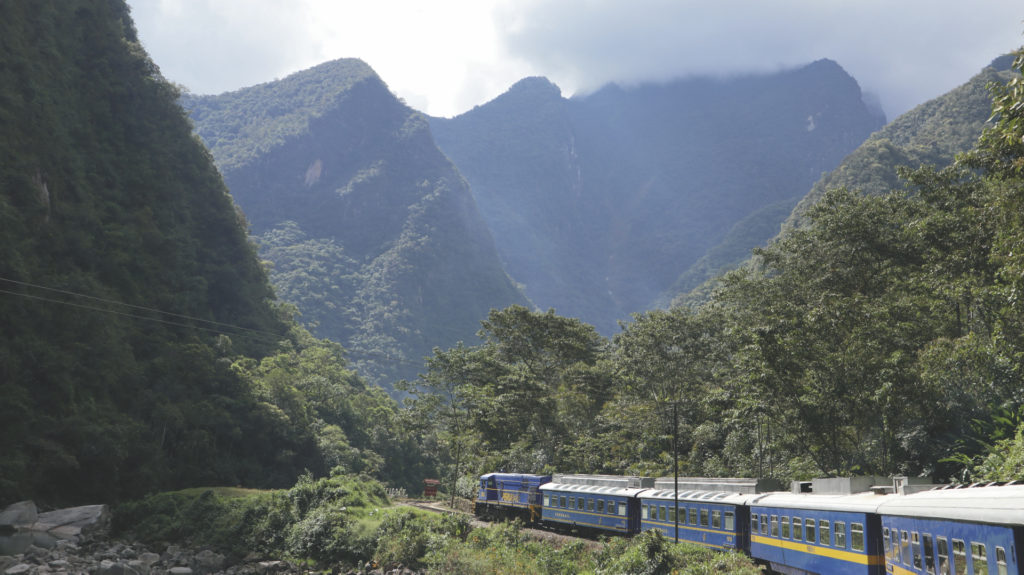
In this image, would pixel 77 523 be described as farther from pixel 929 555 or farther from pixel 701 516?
pixel 929 555

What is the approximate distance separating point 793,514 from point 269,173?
201 metres

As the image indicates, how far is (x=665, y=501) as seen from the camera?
79.8ft

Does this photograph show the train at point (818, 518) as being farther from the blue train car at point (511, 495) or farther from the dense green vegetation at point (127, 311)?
the dense green vegetation at point (127, 311)

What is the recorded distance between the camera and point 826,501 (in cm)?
1585

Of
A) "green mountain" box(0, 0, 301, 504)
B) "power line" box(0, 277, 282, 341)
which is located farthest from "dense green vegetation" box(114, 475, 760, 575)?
"power line" box(0, 277, 282, 341)

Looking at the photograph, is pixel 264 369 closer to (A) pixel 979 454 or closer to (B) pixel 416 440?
(B) pixel 416 440

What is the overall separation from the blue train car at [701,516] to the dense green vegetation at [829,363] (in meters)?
4.32

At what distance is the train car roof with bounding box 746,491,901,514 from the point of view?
545 inches

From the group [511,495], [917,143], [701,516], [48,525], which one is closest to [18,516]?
[48,525]

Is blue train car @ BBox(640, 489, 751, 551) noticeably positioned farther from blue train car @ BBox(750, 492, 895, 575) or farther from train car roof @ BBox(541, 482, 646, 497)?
train car roof @ BBox(541, 482, 646, 497)

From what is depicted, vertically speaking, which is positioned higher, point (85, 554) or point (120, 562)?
point (120, 562)

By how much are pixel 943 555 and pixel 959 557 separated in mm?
605

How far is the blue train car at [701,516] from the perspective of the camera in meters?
20.5

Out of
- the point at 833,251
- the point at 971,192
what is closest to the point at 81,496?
the point at 833,251
